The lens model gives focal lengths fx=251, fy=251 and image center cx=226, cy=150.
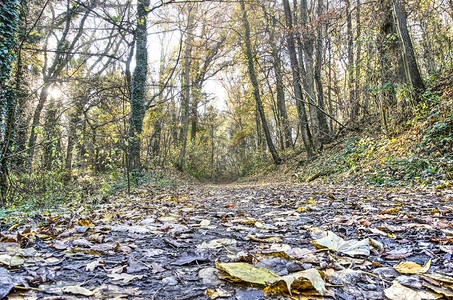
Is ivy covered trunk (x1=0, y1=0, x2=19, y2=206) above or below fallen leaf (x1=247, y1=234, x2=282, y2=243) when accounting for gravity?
above

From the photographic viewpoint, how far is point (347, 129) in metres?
11.1

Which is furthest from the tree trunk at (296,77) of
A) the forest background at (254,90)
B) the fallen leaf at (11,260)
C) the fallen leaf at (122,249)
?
the fallen leaf at (11,260)

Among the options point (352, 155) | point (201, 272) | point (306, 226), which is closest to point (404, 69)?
point (352, 155)

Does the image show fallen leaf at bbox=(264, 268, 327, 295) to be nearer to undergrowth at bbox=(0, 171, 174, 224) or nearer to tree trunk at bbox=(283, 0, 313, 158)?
undergrowth at bbox=(0, 171, 174, 224)

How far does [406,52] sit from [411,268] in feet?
26.9

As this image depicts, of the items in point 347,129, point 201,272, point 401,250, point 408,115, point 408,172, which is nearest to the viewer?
point 201,272

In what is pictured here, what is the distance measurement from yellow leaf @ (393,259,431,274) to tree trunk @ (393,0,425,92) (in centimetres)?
764

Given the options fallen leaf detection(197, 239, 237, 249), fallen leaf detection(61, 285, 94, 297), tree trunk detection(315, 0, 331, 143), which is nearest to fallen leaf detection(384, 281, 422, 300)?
fallen leaf detection(197, 239, 237, 249)

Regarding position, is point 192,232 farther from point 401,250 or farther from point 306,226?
point 401,250

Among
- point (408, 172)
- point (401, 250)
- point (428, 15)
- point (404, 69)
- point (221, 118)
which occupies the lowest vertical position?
point (401, 250)

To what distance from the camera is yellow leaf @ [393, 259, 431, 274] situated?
47.3 inches

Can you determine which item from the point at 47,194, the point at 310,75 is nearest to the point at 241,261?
the point at 47,194

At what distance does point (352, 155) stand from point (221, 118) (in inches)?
922

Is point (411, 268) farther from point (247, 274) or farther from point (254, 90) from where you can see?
point (254, 90)
